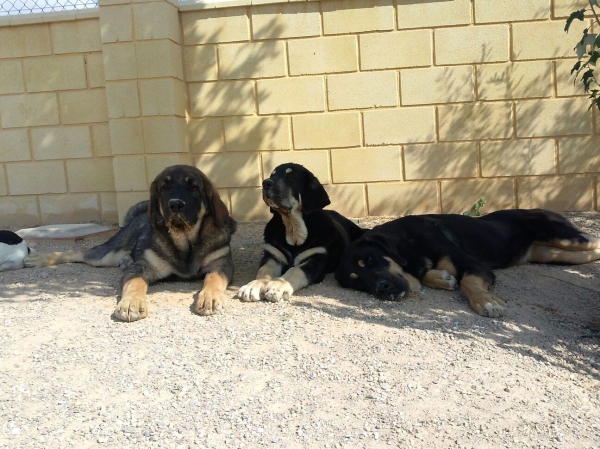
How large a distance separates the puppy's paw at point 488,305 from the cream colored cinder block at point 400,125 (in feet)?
10.2

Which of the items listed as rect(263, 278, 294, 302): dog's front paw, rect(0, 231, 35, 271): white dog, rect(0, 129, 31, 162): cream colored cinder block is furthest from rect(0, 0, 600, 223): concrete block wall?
rect(263, 278, 294, 302): dog's front paw

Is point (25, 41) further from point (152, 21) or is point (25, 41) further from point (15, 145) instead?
point (152, 21)

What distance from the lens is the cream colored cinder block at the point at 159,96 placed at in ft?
23.5

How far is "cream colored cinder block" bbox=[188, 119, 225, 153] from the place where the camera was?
751cm

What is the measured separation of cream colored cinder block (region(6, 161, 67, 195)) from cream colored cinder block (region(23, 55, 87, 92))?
0.94 m

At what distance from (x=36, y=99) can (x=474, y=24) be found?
17.5 ft

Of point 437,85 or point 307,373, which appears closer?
point 307,373

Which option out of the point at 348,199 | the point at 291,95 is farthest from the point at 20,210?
the point at 348,199

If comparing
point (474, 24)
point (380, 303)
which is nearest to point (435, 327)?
point (380, 303)

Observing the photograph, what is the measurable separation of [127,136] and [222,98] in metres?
1.20

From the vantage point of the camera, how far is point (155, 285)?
17.6 feet

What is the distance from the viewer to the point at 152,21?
23.2 feet

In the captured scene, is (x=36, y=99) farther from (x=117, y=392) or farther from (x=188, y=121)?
(x=117, y=392)

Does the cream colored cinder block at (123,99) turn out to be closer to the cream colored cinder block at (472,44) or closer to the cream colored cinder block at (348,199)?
the cream colored cinder block at (348,199)
